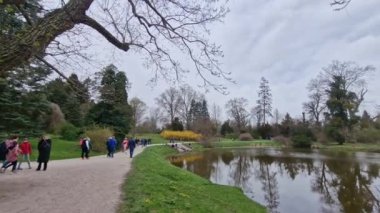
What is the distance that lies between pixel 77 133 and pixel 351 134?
42970mm

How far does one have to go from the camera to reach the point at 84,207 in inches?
360

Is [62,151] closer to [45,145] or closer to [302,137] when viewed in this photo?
[45,145]

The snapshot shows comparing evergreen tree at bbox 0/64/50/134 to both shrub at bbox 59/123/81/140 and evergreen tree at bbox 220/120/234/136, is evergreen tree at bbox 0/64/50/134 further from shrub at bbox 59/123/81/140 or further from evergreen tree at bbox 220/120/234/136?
evergreen tree at bbox 220/120/234/136

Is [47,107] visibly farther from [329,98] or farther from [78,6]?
[329,98]

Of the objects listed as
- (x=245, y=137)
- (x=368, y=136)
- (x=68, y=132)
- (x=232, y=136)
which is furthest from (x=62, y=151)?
(x=232, y=136)

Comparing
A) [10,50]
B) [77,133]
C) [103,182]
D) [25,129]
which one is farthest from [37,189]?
[77,133]

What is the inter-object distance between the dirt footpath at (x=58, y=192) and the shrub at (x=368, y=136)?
50.8 metres

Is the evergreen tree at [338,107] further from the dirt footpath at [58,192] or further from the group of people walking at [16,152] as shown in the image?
the dirt footpath at [58,192]

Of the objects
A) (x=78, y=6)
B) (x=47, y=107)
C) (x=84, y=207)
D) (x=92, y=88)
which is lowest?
(x=84, y=207)

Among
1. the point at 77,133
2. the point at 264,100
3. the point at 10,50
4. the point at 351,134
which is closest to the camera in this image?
the point at 10,50

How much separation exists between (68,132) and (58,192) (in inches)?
1197

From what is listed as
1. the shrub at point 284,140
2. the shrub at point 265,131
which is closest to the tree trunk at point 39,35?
the shrub at point 284,140

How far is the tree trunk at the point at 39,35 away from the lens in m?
5.90

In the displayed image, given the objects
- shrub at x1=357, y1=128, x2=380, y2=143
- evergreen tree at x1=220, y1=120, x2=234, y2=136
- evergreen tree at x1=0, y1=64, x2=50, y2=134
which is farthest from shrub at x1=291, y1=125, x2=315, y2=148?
evergreen tree at x1=0, y1=64, x2=50, y2=134
